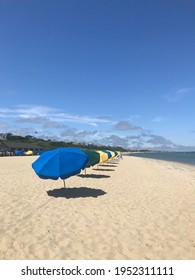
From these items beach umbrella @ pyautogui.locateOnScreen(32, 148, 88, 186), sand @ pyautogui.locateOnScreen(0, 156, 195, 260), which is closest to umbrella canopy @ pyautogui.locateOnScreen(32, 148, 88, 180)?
beach umbrella @ pyautogui.locateOnScreen(32, 148, 88, 186)

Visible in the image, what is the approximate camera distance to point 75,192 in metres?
13.9

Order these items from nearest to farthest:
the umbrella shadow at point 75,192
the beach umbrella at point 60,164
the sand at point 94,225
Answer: the sand at point 94,225, the beach umbrella at point 60,164, the umbrella shadow at point 75,192

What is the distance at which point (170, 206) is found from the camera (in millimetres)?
11617

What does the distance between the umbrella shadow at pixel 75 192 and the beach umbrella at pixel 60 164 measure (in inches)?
62.0

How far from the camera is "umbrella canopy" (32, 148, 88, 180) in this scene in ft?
38.4

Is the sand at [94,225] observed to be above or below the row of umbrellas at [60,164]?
below

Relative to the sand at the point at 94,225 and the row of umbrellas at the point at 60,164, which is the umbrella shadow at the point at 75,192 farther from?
the row of umbrellas at the point at 60,164

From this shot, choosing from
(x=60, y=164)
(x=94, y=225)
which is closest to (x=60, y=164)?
(x=60, y=164)

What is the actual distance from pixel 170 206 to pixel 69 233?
220 inches

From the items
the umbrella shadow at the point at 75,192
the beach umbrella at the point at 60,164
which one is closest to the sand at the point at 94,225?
the umbrella shadow at the point at 75,192

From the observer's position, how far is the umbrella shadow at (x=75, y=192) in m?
13.1

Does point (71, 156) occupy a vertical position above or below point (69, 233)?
above
